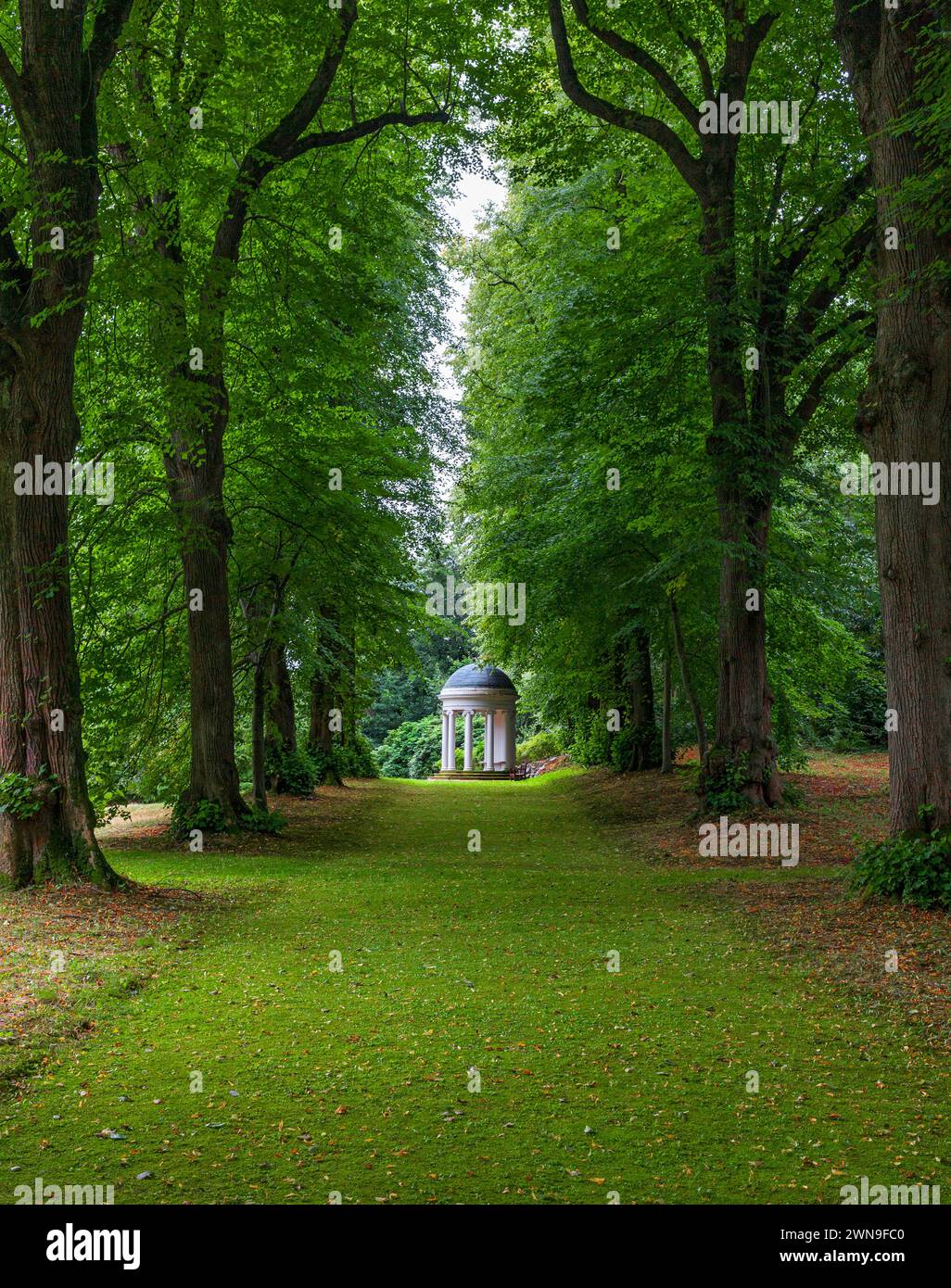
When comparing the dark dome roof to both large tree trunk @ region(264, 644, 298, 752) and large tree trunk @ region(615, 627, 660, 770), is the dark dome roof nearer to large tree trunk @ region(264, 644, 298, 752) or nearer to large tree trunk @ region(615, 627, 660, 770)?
large tree trunk @ region(615, 627, 660, 770)

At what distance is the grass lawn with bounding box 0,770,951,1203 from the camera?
4.54 meters

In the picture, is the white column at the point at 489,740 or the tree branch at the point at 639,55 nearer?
the tree branch at the point at 639,55

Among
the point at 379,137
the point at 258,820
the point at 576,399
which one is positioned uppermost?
the point at 379,137

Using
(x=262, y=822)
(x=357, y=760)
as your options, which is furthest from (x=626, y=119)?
(x=357, y=760)

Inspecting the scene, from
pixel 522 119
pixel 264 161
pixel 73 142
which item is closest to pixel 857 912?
pixel 73 142

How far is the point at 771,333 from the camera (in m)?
15.5

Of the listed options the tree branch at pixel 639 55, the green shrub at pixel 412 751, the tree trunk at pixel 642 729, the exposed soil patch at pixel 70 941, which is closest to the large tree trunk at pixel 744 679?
the tree branch at pixel 639 55

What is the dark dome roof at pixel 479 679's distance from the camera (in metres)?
41.2

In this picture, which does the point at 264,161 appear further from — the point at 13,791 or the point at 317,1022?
the point at 317,1022

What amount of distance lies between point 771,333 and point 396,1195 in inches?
541

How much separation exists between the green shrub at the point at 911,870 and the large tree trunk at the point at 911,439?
0.17m

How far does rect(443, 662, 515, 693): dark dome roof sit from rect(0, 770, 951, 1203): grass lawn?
29.7m

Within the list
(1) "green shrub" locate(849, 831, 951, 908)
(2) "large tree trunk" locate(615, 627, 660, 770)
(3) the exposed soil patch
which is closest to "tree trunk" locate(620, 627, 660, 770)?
(2) "large tree trunk" locate(615, 627, 660, 770)

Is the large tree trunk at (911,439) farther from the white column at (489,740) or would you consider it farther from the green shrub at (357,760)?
the white column at (489,740)
